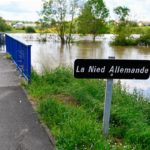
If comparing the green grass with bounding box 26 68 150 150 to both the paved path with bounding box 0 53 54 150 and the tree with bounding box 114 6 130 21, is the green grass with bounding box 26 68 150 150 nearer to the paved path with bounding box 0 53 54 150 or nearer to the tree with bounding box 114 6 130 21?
the paved path with bounding box 0 53 54 150

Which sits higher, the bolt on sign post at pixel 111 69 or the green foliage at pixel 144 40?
the bolt on sign post at pixel 111 69

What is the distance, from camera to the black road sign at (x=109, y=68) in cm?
523

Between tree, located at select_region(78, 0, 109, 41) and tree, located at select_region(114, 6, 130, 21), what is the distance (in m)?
2.60

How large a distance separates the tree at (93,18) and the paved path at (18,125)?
40344 millimetres

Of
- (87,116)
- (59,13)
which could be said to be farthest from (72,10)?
(87,116)

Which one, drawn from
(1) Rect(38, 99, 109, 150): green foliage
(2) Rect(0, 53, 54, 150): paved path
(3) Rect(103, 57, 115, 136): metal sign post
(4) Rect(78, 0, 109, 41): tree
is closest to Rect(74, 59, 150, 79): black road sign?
(3) Rect(103, 57, 115, 136): metal sign post

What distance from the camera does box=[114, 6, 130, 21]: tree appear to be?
47969 mm

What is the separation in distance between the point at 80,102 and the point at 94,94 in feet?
2.83

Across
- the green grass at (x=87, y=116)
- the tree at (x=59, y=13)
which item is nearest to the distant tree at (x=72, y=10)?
the tree at (x=59, y=13)

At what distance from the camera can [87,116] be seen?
621cm

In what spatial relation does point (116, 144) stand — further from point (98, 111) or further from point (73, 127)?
point (98, 111)

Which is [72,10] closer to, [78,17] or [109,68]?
[78,17]

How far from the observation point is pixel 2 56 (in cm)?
1616

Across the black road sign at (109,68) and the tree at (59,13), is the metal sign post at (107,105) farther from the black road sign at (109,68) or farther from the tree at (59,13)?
the tree at (59,13)
